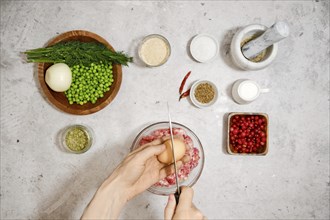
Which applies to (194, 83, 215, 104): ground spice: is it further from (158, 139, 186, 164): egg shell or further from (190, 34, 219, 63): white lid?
(158, 139, 186, 164): egg shell

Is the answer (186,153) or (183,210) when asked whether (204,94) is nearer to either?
(186,153)

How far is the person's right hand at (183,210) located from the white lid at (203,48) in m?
0.62

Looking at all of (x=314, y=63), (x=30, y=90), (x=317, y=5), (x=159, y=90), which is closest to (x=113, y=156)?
(x=159, y=90)

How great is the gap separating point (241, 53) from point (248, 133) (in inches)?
12.4

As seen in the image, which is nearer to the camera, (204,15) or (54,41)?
(54,41)

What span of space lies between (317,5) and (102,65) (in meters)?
0.95

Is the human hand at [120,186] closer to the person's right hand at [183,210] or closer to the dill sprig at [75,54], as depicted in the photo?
the person's right hand at [183,210]

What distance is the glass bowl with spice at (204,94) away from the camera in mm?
1428

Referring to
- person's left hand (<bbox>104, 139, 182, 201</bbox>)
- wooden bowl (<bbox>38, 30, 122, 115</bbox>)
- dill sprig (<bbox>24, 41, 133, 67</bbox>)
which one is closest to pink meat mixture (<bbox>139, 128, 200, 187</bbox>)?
person's left hand (<bbox>104, 139, 182, 201</bbox>)

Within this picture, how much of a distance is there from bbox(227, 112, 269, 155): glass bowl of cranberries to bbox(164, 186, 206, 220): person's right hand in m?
0.41

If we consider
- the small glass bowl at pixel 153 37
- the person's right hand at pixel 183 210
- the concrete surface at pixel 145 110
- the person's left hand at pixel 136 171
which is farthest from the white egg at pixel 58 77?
the person's right hand at pixel 183 210

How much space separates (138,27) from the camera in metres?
1.48

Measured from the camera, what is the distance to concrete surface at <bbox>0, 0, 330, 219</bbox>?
147cm

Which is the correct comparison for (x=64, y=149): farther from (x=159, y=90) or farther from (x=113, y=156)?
(x=159, y=90)
